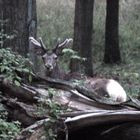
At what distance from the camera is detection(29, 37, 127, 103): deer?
9.93m

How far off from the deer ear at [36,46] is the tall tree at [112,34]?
31.6 ft

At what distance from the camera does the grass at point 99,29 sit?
2033 centimetres

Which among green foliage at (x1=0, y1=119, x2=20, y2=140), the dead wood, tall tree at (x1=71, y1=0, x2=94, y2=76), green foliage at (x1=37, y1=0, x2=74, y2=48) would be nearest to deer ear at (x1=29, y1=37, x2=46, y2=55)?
green foliage at (x1=0, y1=119, x2=20, y2=140)

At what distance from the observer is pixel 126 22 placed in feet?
82.9

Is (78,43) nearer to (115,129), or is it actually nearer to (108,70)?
(108,70)

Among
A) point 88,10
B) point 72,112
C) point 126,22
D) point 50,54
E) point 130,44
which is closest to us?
point 72,112

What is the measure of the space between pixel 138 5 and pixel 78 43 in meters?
11.8

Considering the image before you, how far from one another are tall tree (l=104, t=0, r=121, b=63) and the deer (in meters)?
9.52

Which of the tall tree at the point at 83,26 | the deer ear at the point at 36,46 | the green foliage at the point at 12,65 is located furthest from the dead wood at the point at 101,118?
the tall tree at the point at 83,26

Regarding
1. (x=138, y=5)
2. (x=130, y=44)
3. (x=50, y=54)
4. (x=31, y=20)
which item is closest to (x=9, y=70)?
(x=31, y=20)

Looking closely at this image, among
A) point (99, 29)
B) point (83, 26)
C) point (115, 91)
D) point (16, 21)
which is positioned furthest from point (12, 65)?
point (99, 29)

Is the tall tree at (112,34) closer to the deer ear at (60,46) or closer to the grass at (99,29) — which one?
the grass at (99,29)

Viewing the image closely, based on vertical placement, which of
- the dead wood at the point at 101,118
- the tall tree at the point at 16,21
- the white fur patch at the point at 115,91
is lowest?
the white fur patch at the point at 115,91

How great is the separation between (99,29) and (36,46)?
46.2ft
